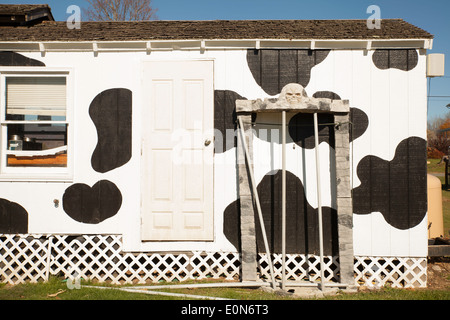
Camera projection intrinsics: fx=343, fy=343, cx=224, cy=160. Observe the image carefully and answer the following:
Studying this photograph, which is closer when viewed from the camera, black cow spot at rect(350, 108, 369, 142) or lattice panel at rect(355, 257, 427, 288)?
lattice panel at rect(355, 257, 427, 288)

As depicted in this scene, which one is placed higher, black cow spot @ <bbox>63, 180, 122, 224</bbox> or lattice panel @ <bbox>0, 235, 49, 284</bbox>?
black cow spot @ <bbox>63, 180, 122, 224</bbox>

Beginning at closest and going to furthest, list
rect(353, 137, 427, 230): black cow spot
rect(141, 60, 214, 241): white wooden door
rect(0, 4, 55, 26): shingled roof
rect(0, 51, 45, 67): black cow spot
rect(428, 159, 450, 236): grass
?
rect(353, 137, 427, 230): black cow spot → rect(141, 60, 214, 241): white wooden door → rect(0, 51, 45, 67): black cow spot → rect(0, 4, 55, 26): shingled roof → rect(428, 159, 450, 236): grass

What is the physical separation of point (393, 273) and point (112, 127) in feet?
14.3

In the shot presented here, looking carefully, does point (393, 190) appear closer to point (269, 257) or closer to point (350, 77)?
point (350, 77)

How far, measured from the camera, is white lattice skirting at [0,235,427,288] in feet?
15.1

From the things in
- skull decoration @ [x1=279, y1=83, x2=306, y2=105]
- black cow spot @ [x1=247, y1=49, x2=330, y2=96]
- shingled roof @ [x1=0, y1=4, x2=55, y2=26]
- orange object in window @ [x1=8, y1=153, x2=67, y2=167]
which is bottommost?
orange object in window @ [x1=8, y1=153, x2=67, y2=167]

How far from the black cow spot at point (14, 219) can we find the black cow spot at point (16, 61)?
198 centimetres

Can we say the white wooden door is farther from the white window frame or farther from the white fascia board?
the white window frame

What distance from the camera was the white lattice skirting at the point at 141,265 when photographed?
4.62 m

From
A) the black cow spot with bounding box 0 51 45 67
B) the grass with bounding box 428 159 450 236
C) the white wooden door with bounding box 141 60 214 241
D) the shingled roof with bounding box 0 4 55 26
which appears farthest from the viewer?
the grass with bounding box 428 159 450 236

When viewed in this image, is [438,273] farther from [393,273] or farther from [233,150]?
[233,150]

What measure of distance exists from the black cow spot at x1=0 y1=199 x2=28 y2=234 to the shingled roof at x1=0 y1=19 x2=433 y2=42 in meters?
2.38

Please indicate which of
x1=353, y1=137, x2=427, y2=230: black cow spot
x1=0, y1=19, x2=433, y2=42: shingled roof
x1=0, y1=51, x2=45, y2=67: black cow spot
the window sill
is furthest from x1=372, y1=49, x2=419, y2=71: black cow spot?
x1=0, y1=51, x2=45, y2=67: black cow spot
